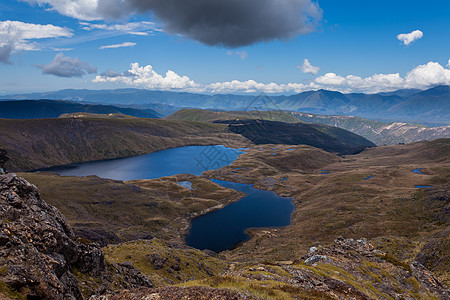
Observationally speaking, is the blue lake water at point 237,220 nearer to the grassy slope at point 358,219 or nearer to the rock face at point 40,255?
the grassy slope at point 358,219

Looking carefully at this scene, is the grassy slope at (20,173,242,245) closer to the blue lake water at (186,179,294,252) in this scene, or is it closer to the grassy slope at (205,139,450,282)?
the blue lake water at (186,179,294,252)

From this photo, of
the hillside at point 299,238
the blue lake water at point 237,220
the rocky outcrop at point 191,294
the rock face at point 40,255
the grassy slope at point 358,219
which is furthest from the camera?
the blue lake water at point 237,220

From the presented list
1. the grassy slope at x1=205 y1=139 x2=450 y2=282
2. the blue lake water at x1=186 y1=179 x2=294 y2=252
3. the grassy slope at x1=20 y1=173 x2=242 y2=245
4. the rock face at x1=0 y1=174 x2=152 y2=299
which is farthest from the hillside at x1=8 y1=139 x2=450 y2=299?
the blue lake water at x1=186 y1=179 x2=294 y2=252

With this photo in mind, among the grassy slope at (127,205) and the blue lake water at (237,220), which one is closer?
the grassy slope at (127,205)

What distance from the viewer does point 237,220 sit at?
13438cm

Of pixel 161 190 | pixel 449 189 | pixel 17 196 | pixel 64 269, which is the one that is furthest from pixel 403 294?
pixel 161 190

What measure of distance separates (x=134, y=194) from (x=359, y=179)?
17256cm

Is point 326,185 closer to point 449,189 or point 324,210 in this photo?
point 324,210

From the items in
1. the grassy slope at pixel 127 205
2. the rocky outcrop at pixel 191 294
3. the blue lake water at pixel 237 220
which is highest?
the rocky outcrop at pixel 191 294

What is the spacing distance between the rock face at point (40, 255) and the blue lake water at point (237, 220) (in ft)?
271

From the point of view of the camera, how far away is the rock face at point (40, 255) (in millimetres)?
15250

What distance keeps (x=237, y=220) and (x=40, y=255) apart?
122897 mm

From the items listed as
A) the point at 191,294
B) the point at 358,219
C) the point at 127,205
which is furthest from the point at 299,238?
the point at 191,294

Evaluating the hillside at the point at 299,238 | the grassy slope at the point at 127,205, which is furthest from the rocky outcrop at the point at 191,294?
the grassy slope at the point at 127,205
